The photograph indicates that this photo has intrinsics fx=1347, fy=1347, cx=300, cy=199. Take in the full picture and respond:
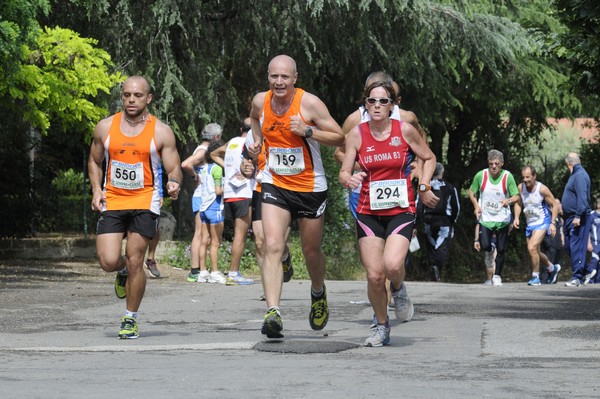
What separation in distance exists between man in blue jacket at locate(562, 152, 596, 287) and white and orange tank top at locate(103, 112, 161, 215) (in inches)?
446

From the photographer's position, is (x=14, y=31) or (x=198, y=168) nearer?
(x=14, y=31)

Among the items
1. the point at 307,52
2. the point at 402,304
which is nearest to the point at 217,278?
the point at 307,52

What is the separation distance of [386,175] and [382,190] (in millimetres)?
120

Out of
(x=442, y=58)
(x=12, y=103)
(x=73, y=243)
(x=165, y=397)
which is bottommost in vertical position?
(x=165, y=397)

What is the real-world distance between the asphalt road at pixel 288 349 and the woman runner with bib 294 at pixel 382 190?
1.82 feet

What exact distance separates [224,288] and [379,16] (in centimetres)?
808

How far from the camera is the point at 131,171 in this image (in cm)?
1030

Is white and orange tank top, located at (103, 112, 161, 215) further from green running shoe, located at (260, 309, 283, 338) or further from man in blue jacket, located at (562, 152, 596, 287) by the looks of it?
man in blue jacket, located at (562, 152, 596, 287)

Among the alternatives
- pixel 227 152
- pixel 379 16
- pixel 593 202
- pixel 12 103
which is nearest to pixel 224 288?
pixel 227 152

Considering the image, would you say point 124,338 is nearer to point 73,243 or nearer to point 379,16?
point 73,243

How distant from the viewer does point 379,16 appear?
2325 cm

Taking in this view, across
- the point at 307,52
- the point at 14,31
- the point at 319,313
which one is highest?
the point at 307,52

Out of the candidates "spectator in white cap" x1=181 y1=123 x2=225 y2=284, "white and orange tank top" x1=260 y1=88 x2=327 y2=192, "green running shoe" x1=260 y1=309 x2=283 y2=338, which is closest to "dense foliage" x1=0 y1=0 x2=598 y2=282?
"spectator in white cap" x1=181 y1=123 x2=225 y2=284

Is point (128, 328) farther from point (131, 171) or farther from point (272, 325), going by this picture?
point (272, 325)
